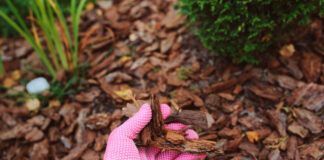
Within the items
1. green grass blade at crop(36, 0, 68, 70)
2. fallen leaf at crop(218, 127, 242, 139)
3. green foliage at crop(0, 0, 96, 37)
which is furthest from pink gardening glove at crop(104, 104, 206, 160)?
green foliage at crop(0, 0, 96, 37)

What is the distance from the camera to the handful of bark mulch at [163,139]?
3.81ft

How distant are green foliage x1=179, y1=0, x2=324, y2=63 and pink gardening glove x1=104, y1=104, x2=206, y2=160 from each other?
29.0 inches

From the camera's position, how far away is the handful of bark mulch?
1162 mm

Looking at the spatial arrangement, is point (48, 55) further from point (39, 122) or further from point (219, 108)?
point (219, 108)

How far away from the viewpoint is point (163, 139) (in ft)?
3.94

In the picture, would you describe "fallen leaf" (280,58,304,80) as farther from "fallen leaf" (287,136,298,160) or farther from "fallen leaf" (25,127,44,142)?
"fallen leaf" (25,127,44,142)

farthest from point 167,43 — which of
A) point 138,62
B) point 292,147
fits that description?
point 292,147

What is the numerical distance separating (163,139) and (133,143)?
0.56 feet

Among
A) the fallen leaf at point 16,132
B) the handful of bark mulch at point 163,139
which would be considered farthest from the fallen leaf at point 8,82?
the handful of bark mulch at point 163,139

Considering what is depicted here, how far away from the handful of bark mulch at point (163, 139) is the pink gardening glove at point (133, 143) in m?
0.04

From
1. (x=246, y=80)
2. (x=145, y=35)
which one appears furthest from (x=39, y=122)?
(x=246, y=80)

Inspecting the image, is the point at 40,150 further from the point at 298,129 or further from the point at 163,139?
the point at 298,129

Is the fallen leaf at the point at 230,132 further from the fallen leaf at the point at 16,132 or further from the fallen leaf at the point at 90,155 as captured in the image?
the fallen leaf at the point at 16,132

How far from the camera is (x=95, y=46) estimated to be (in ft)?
7.15
